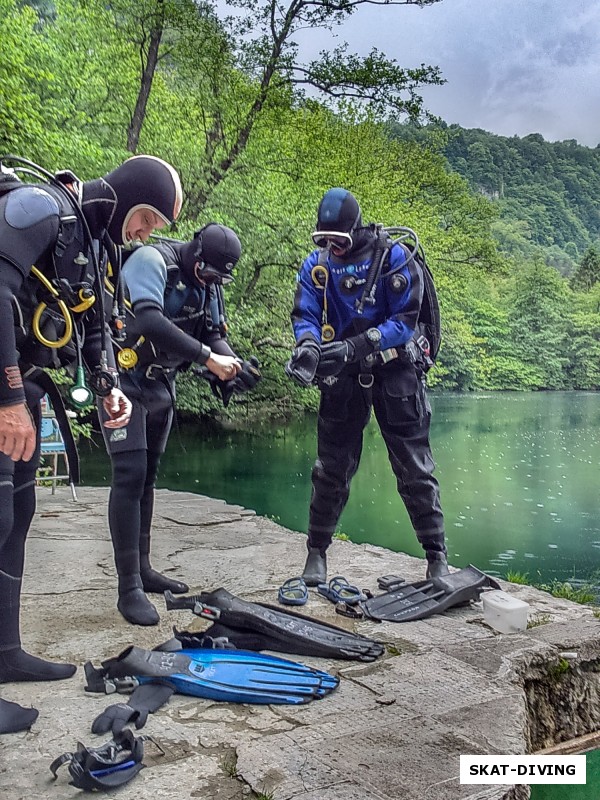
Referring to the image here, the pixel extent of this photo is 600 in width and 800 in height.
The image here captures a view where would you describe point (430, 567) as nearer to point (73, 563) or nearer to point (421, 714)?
point (421, 714)

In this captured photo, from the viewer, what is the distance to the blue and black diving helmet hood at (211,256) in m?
3.17

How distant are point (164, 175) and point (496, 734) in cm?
199

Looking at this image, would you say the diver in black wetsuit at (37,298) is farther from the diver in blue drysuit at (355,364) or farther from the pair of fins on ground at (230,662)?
the diver in blue drysuit at (355,364)

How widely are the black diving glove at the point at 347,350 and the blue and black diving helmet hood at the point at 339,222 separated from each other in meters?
0.41

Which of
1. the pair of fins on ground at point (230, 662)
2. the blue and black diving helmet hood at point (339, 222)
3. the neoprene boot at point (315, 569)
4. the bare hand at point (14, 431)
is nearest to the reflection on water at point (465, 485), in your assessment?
the neoprene boot at point (315, 569)

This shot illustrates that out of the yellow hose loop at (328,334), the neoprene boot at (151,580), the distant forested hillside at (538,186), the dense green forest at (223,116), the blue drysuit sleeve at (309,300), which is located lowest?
the neoprene boot at (151,580)

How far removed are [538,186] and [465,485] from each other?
228 feet

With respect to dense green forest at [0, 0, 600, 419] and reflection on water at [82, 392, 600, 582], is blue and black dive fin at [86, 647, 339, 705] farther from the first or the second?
dense green forest at [0, 0, 600, 419]

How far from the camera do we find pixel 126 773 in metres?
1.84

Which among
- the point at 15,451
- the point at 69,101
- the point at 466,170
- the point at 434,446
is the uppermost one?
the point at 466,170

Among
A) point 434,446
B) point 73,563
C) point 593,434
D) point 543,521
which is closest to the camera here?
point 73,563

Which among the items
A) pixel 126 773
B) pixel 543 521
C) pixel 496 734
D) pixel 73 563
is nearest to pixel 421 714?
pixel 496 734

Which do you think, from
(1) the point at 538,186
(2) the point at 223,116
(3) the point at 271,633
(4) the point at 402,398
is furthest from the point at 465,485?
(1) the point at 538,186

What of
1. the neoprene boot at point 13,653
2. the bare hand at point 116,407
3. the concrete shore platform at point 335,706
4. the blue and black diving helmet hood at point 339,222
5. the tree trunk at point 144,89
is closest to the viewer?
the concrete shore platform at point 335,706
